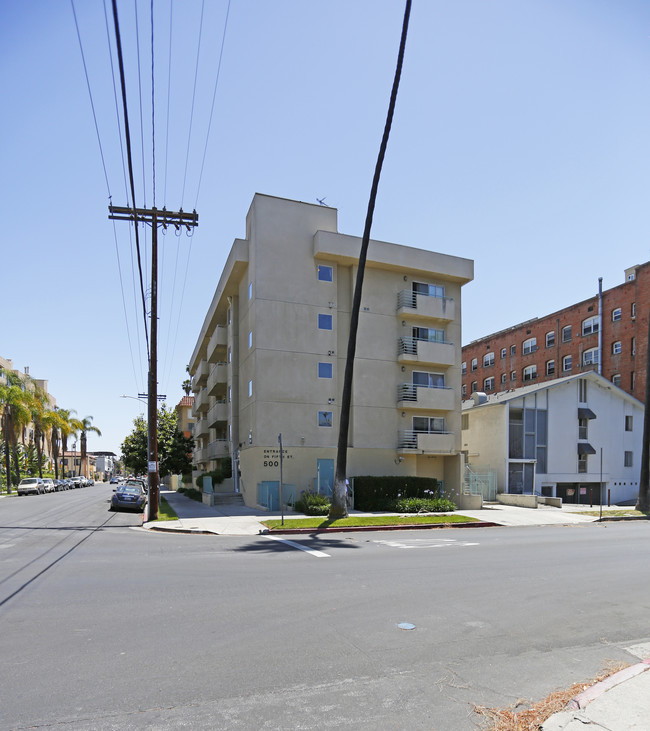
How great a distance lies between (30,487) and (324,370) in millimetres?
36703

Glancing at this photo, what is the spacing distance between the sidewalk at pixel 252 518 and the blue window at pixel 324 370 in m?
7.61

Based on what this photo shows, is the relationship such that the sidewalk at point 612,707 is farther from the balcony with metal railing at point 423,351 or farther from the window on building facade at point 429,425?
the window on building facade at point 429,425

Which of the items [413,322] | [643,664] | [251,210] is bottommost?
[643,664]

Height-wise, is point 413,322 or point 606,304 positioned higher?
point 606,304

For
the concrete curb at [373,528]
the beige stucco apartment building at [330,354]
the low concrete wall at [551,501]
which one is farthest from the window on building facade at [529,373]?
the concrete curb at [373,528]

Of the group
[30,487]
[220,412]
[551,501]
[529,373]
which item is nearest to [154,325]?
[220,412]

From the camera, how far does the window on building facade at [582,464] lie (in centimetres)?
3856

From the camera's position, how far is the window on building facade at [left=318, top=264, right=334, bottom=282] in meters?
31.2

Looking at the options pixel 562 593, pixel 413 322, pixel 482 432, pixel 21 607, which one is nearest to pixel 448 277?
pixel 413 322

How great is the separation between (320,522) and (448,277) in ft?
60.4

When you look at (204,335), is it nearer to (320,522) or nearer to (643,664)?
(320,522)

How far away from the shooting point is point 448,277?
34.1m

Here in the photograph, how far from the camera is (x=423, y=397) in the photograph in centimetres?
3203

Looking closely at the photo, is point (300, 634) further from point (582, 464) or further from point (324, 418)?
point (582, 464)
